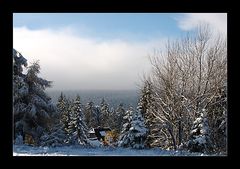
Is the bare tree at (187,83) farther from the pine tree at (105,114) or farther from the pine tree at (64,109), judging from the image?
the pine tree at (64,109)

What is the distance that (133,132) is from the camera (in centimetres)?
292

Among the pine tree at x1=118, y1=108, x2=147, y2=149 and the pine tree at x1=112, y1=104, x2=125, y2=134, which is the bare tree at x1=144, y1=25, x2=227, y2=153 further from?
the pine tree at x1=112, y1=104, x2=125, y2=134

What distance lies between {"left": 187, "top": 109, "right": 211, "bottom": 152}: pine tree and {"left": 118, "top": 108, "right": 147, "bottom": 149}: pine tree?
1.27 ft

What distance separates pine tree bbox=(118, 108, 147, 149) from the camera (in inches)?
115

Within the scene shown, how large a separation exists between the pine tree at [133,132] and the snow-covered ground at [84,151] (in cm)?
9

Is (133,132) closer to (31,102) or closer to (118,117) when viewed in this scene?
(118,117)

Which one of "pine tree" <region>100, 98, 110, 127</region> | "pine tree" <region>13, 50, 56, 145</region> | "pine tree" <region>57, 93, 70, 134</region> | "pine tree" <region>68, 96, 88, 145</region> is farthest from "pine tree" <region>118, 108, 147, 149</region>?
"pine tree" <region>13, 50, 56, 145</region>

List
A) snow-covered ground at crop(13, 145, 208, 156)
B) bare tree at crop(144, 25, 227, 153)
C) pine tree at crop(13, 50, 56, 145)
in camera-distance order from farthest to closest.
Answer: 1. bare tree at crop(144, 25, 227, 153)
2. pine tree at crop(13, 50, 56, 145)
3. snow-covered ground at crop(13, 145, 208, 156)

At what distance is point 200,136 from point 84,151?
0.94 m

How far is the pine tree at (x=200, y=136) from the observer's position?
291cm

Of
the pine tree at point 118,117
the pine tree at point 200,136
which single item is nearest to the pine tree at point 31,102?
the pine tree at point 118,117
